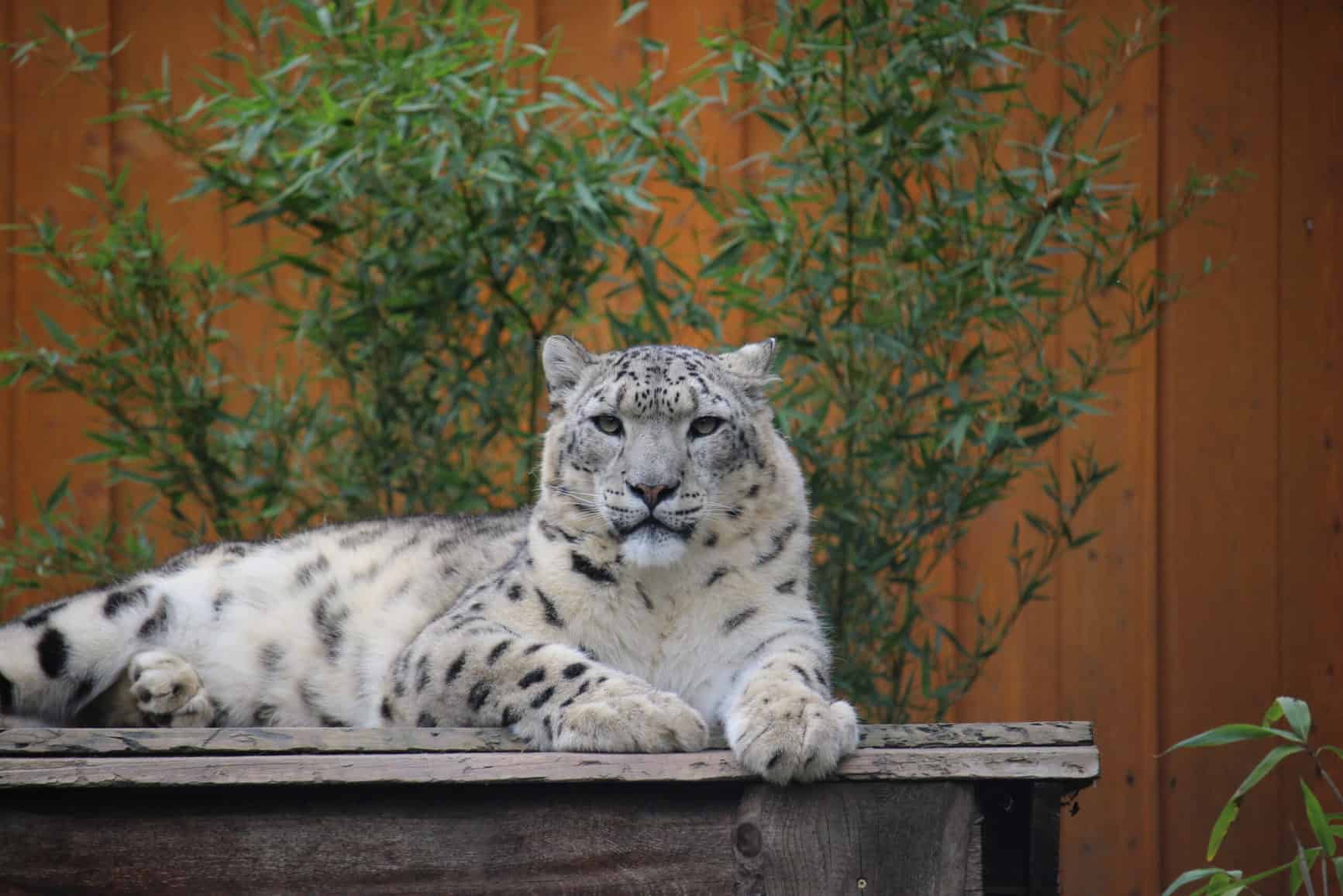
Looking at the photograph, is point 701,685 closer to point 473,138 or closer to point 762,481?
point 762,481

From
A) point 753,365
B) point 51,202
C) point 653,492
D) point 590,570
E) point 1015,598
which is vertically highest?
point 51,202

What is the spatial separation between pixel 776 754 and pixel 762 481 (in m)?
0.89

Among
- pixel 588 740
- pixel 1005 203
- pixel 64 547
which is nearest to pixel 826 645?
pixel 588 740

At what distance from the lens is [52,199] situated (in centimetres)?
491

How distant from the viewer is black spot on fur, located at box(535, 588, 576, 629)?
2.98m

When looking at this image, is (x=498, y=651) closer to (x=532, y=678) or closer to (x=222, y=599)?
(x=532, y=678)

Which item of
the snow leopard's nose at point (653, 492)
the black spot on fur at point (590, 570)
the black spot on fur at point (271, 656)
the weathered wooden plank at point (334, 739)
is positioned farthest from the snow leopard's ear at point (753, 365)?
the black spot on fur at point (271, 656)

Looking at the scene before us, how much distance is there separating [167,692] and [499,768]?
46.4 inches

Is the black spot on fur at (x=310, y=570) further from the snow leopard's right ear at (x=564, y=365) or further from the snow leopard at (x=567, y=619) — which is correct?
the snow leopard's right ear at (x=564, y=365)

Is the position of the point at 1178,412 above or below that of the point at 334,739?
above

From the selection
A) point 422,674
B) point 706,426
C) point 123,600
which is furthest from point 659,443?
point 123,600

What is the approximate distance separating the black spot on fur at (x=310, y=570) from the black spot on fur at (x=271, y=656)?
0.18 metres

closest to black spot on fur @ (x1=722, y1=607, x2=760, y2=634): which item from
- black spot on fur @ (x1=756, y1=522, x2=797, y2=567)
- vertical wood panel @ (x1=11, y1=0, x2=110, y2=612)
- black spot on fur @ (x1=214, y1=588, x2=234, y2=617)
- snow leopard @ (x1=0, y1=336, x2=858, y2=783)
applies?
snow leopard @ (x1=0, y1=336, x2=858, y2=783)

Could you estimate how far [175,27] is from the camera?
16.3 ft
